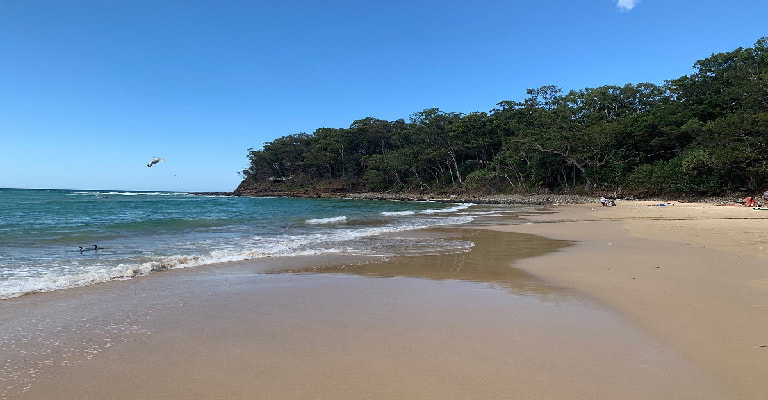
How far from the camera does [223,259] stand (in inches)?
341

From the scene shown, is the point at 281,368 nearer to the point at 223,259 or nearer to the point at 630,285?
the point at 630,285

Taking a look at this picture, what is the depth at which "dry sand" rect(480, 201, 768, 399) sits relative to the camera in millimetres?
3004

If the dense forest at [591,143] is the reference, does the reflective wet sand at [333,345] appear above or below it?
below

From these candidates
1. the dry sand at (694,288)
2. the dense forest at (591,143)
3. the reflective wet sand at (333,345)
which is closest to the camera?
the reflective wet sand at (333,345)

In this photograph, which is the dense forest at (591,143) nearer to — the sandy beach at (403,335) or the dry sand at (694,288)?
the dry sand at (694,288)

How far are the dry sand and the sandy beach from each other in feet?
0.08

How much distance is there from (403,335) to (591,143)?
44470 millimetres

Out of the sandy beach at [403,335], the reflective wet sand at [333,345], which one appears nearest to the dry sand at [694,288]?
the sandy beach at [403,335]

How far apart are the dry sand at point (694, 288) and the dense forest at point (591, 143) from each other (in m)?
27.3

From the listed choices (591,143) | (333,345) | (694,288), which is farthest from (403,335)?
(591,143)

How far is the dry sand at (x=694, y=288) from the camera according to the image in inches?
118

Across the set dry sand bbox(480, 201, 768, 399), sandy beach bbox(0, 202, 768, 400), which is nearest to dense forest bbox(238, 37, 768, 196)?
dry sand bbox(480, 201, 768, 399)

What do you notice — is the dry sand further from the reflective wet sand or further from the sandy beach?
the reflective wet sand

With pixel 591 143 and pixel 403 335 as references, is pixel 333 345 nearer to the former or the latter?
pixel 403 335
